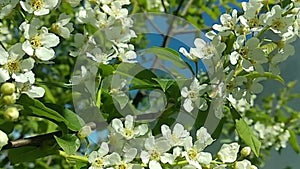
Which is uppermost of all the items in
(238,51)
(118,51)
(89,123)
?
(238,51)

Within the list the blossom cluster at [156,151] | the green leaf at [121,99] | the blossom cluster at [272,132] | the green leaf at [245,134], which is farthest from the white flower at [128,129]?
the blossom cluster at [272,132]

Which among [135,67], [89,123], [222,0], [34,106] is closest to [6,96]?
[34,106]

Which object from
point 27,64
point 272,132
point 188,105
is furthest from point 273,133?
point 27,64

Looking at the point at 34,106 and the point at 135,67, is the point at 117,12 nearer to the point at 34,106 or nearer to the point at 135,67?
the point at 135,67

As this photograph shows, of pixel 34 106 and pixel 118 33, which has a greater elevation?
pixel 118 33

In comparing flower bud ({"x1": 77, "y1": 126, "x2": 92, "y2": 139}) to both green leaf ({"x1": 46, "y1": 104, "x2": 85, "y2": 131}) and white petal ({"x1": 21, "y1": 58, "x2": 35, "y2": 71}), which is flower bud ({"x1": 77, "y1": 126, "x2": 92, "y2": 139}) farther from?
white petal ({"x1": 21, "y1": 58, "x2": 35, "y2": 71})

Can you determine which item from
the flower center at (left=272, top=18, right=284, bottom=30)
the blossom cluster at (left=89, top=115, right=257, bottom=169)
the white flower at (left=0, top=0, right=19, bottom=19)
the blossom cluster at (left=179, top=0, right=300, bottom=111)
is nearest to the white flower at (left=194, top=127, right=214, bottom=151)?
the blossom cluster at (left=89, top=115, right=257, bottom=169)
